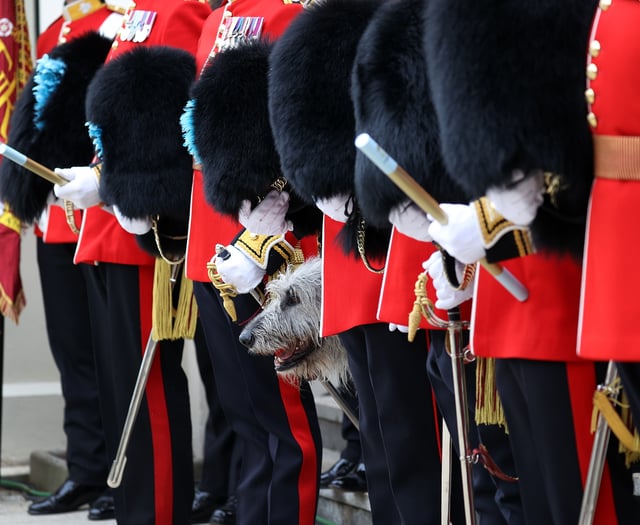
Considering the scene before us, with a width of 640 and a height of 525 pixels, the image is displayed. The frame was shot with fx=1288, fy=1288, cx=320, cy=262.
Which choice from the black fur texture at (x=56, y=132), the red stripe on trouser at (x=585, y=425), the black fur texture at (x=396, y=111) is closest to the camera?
the red stripe on trouser at (x=585, y=425)

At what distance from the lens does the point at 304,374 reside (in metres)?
3.55

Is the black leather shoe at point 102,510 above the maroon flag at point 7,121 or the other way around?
the other way around

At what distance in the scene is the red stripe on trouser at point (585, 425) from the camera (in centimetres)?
233

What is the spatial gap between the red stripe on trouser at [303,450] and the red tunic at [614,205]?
63.4 inches

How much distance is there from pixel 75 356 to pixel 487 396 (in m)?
2.92

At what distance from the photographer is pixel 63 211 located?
16.2 feet

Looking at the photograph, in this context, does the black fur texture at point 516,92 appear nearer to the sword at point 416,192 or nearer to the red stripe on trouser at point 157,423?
the sword at point 416,192

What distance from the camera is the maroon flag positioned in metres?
5.11

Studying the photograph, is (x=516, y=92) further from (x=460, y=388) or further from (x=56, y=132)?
(x=56, y=132)

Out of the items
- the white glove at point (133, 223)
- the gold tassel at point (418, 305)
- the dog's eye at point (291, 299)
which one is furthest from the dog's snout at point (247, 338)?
the gold tassel at point (418, 305)

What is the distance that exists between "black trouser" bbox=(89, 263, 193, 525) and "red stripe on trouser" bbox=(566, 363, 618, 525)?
202cm

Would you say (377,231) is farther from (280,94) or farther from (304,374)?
(304,374)

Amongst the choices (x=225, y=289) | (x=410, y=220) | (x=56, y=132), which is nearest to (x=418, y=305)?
(x=410, y=220)

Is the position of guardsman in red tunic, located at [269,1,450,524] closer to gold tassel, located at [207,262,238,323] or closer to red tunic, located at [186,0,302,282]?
gold tassel, located at [207,262,238,323]
